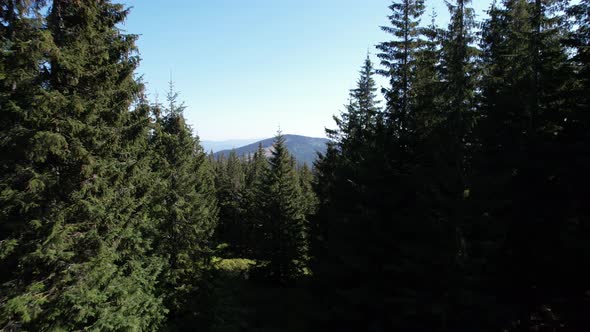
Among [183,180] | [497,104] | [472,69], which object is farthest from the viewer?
[183,180]

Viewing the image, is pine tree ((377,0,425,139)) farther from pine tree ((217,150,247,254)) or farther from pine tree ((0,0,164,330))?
pine tree ((217,150,247,254))

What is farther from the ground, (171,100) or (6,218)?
(171,100)

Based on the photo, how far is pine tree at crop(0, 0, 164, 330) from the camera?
29.6ft

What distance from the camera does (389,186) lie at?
14266 mm

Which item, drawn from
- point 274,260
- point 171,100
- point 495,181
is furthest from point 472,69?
point 274,260

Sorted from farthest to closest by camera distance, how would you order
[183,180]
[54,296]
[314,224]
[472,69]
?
1. [314,224]
2. [183,180]
3. [472,69]
4. [54,296]

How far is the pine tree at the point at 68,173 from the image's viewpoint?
903cm

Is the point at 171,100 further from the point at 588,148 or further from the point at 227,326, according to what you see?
→ the point at 588,148

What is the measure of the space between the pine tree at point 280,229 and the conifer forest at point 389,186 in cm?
1053

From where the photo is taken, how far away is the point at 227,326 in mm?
19859

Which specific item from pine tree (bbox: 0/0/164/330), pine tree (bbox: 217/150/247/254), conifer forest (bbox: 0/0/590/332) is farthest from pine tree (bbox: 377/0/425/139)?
pine tree (bbox: 217/150/247/254)

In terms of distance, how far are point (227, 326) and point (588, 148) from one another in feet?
62.5

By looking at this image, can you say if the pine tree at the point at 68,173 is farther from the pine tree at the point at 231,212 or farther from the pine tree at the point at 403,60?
the pine tree at the point at 231,212

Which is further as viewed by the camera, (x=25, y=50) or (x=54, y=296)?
(x=54, y=296)
